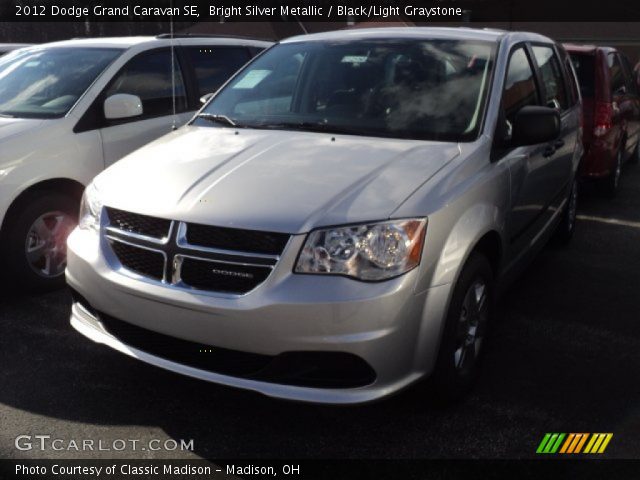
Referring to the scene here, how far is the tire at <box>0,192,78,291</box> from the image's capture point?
4504mm

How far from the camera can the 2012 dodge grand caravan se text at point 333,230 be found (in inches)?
107

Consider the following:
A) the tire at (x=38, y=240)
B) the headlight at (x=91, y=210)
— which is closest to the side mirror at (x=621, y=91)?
the tire at (x=38, y=240)

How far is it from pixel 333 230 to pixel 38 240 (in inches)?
109

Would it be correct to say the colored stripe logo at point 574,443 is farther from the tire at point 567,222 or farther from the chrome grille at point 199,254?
the tire at point 567,222

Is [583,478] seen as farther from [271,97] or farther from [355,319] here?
[271,97]

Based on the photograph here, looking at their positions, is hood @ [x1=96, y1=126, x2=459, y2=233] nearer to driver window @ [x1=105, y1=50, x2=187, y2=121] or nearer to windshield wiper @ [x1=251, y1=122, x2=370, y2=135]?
windshield wiper @ [x1=251, y1=122, x2=370, y2=135]

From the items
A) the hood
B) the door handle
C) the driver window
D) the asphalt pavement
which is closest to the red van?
the door handle

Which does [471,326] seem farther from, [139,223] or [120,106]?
[120,106]

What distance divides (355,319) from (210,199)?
0.82m

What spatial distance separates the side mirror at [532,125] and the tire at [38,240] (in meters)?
3.05

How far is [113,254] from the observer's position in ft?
10.3

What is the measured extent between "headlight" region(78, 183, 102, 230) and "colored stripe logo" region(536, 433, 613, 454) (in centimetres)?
225

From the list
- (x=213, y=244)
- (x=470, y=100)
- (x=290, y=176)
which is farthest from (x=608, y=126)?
(x=213, y=244)

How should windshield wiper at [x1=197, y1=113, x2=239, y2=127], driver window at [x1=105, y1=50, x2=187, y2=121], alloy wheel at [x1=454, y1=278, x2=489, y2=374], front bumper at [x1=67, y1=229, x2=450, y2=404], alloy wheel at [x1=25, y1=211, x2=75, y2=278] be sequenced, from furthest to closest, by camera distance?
driver window at [x1=105, y1=50, x2=187, y2=121], alloy wheel at [x1=25, y1=211, x2=75, y2=278], windshield wiper at [x1=197, y1=113, x2=239, y2=127], alloy wheel at [x1=454, y1=278, x2=489, y2=374], front bumper at [x1=67, y1=229, x2=450, y2=404]
